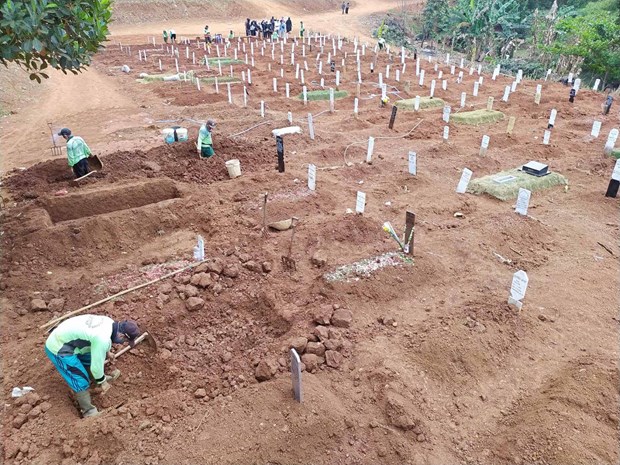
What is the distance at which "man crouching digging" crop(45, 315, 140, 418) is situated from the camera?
14.9 ft

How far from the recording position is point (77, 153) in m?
9.18

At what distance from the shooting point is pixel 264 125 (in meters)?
13.2

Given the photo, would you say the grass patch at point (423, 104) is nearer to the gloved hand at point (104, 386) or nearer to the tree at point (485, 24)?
the tree at point (485, 24)

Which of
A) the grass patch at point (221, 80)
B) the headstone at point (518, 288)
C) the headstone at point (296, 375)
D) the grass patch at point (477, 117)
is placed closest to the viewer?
the headstone at point (296, 375)

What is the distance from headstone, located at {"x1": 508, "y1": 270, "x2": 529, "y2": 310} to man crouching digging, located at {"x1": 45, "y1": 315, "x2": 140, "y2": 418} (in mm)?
4659

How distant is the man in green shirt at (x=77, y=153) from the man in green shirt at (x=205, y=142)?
2.34m

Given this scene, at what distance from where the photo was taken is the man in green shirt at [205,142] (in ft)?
33.4

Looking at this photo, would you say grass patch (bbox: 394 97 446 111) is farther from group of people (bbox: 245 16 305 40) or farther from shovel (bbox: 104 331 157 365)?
group of people (bbox: 245 16 305 40)

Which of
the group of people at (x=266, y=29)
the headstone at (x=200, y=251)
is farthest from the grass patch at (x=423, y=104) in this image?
the group of people at (x=266, y=29)

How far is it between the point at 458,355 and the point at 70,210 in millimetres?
7248

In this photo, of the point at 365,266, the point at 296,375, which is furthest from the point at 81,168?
the point at 296,375

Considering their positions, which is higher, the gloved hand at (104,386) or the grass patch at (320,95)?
the grass patch at (320,95)

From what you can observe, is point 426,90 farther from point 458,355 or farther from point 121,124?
point 458,355

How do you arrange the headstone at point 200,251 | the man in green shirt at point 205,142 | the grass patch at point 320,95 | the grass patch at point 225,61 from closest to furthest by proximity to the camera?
the headstone at point 200,251
the man in green shirt at point 205,142
the grass patch at point 320,95
the grass patch at point 225,61
